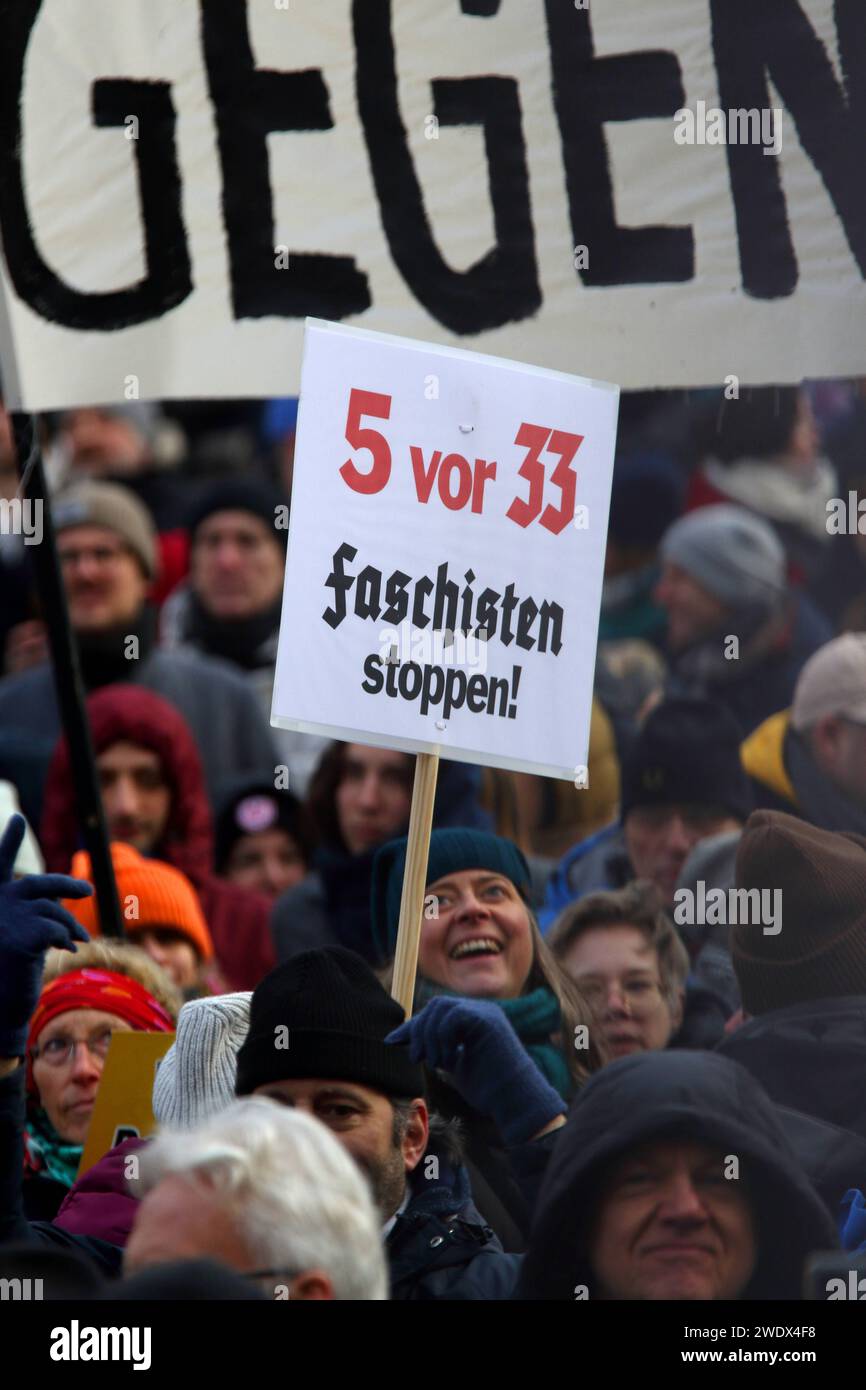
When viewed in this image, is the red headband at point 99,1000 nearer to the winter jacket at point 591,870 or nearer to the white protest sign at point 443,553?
the white protest sign at point 443,553

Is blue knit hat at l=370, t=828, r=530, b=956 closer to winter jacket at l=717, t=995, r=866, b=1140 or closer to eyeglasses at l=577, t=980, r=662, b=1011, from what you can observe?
eyeglasses at l=577, t=980, r=662, b=1011

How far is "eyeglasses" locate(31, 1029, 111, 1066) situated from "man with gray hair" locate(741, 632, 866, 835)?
1.97 meters

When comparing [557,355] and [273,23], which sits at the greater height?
[273,23]

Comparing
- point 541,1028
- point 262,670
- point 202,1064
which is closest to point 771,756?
point 541,1028

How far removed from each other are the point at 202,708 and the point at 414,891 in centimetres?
363

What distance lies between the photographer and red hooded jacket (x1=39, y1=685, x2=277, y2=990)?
20.5 feet

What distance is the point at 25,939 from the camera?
11.1 ft

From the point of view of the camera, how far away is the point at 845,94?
15.9ft

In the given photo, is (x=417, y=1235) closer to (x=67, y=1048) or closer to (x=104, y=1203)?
(x=104, y=1203)

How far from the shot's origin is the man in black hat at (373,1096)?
342 cm

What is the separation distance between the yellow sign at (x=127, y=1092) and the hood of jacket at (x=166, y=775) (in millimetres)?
2351

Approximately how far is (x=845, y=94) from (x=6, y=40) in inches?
72.0
